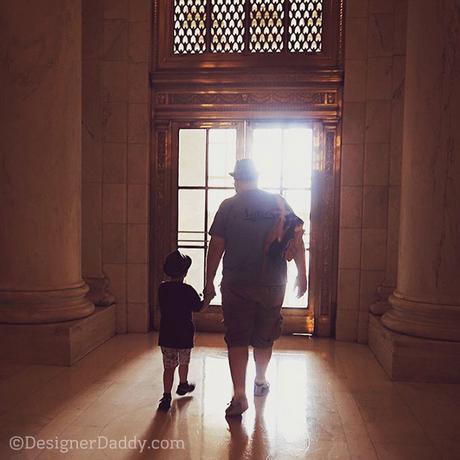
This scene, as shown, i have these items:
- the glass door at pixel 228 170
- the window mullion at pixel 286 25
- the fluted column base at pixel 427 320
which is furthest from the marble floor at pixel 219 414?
the window mullion at pixel 286 25

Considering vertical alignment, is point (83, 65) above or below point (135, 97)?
above

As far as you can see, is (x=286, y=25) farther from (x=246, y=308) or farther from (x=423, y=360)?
(x=423, y=360)

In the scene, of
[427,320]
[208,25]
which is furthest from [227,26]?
[427,320]

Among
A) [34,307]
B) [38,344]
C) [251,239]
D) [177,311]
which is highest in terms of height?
[251,239]

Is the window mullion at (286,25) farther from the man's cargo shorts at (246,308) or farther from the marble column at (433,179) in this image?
the man's cargo shorts at (246,308)

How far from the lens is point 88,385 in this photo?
411 cm

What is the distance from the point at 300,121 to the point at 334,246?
1.56 m

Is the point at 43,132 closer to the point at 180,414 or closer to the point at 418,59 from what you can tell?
the point at 180,414

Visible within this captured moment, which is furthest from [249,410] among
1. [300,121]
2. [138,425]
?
[300,121]

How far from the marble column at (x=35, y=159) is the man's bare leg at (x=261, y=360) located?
1.99 metres

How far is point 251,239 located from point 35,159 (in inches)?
94.3

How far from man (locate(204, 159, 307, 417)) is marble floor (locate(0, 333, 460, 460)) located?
371mm

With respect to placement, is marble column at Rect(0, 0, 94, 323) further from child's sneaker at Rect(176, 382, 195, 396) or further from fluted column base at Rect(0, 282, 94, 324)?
child's sneaker at Rect(176, 382, 195, 396)

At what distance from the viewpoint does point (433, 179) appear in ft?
14.3
